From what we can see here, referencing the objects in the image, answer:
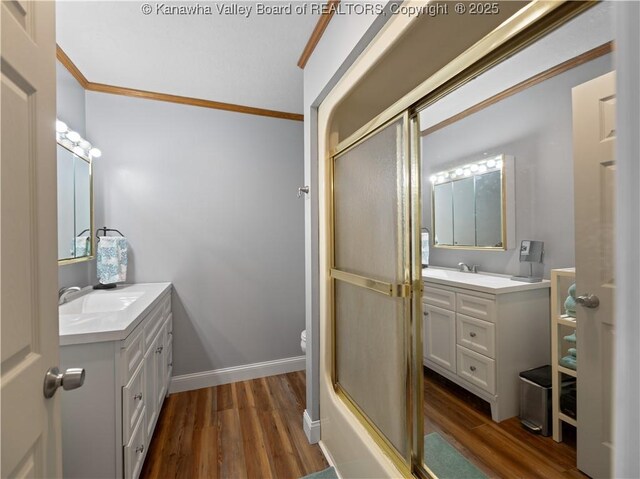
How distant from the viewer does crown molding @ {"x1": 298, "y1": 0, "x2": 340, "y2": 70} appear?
147cm

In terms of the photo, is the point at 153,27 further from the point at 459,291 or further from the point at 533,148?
the point at 459,291

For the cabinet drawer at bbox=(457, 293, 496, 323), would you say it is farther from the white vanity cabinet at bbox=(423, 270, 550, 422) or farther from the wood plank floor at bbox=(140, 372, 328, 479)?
the wood plank floor at bbox=(140, 372, 328, 479)

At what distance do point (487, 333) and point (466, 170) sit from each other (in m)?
0.67

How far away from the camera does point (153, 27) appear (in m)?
1.67

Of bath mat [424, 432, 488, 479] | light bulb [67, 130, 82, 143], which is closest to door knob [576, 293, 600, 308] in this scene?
bath mat [424, 432, 488, 479]

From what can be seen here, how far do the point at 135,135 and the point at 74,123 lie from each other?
1.26 feet

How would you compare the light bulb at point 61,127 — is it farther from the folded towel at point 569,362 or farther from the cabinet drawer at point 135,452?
the folded towel at point 569,362

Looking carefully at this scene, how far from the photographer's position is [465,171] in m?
1.24

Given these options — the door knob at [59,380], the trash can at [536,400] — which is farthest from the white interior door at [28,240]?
the trash can at [536,400]

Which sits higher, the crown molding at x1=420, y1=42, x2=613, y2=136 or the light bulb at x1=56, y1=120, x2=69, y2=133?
the light bulb at x1=56, y1=120, x2=69, y2=133

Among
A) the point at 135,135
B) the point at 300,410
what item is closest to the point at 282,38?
the point at 135,135

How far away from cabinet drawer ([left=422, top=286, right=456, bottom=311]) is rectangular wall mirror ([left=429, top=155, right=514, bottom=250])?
208 mm

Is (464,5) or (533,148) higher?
(464,5)

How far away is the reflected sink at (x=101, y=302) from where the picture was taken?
1718 mm
